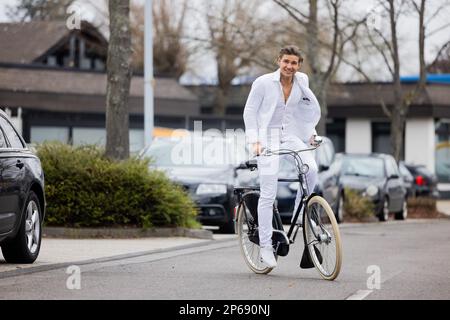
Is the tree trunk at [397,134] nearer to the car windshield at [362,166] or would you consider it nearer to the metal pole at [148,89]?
the car windshield at [362,166]

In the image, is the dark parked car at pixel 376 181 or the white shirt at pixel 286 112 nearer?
the white shirt at pixel 286 112

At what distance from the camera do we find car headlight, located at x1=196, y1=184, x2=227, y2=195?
18.2m

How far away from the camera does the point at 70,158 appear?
55.0ft

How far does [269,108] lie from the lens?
1058 cm

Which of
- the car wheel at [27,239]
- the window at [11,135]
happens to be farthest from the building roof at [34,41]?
the car wheel at [27,239]

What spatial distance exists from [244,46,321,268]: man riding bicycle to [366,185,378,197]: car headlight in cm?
1463

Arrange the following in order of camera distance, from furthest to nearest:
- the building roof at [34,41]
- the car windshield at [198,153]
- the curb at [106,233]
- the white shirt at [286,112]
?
the building roof at [34,41], the car windshield at [198,153], the curb at [106,233], the white shirt at [286,112]

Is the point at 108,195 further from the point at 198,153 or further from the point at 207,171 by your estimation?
the point at 198,153

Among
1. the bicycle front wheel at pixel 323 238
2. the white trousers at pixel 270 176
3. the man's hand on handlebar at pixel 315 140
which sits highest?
the man's hand on handlebar at pixel 315 140

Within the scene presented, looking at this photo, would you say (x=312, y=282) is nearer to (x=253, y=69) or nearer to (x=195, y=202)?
(x=195, y=202)

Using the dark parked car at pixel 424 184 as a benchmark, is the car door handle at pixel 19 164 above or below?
above

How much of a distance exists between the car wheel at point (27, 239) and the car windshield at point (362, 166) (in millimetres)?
14840

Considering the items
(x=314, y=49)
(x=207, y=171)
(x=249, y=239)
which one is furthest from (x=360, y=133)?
(x=249, y=239)

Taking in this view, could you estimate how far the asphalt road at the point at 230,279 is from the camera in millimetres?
9122
